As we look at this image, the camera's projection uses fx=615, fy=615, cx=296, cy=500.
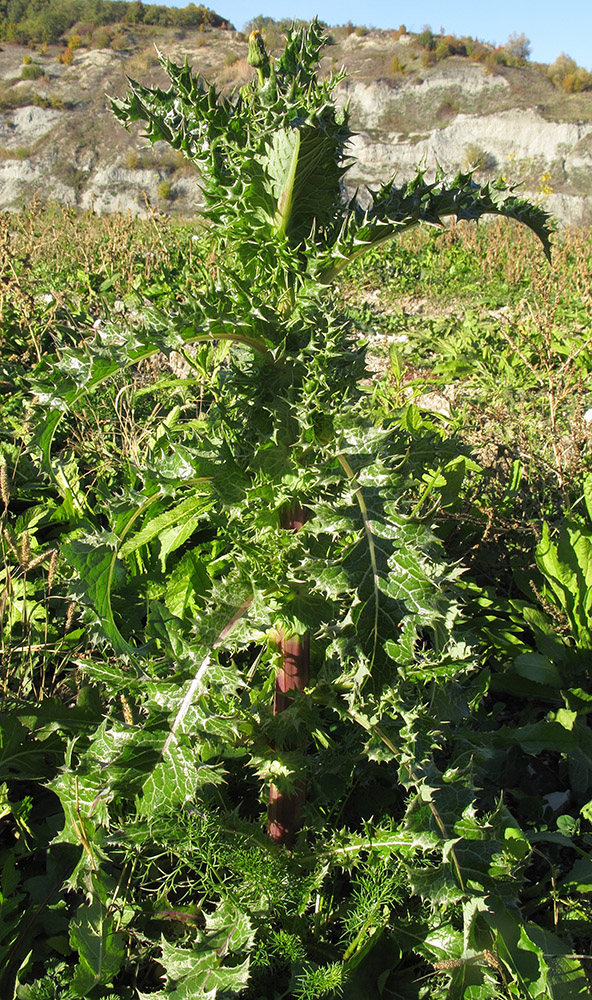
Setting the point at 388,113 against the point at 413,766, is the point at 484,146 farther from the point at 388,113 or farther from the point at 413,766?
the point at 413,766

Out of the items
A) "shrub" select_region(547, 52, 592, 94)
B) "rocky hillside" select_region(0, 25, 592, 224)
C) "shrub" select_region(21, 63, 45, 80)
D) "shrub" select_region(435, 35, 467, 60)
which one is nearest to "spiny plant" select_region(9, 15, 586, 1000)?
"rocky hillside" select_region(0, 25, 592, 224)

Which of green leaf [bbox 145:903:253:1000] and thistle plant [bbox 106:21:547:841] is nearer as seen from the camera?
thistle plant [bbox 106:21:547:841]

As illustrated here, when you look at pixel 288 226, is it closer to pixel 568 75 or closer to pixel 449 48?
pixel 568 75

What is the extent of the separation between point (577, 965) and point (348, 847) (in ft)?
2.20

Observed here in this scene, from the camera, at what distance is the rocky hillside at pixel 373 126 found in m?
37.2

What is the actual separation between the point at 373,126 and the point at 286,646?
4976cm

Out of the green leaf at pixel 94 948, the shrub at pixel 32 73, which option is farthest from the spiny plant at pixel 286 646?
the shrub at pixel 32 73

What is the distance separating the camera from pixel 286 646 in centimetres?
167

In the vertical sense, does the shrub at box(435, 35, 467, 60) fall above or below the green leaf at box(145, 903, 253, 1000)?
above

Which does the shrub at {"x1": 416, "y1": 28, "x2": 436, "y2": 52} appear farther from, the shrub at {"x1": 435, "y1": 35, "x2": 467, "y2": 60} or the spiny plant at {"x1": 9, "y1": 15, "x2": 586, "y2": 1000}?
the spiny plant at {"x1": 9, "y1": 15, "x2": 586, "y2": 1000}

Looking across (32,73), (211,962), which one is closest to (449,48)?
(32,73)

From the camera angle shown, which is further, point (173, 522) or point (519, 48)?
point (519, 48)

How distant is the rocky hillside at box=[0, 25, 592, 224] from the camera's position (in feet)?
122

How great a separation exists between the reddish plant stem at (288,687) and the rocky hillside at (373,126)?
35.9 m
